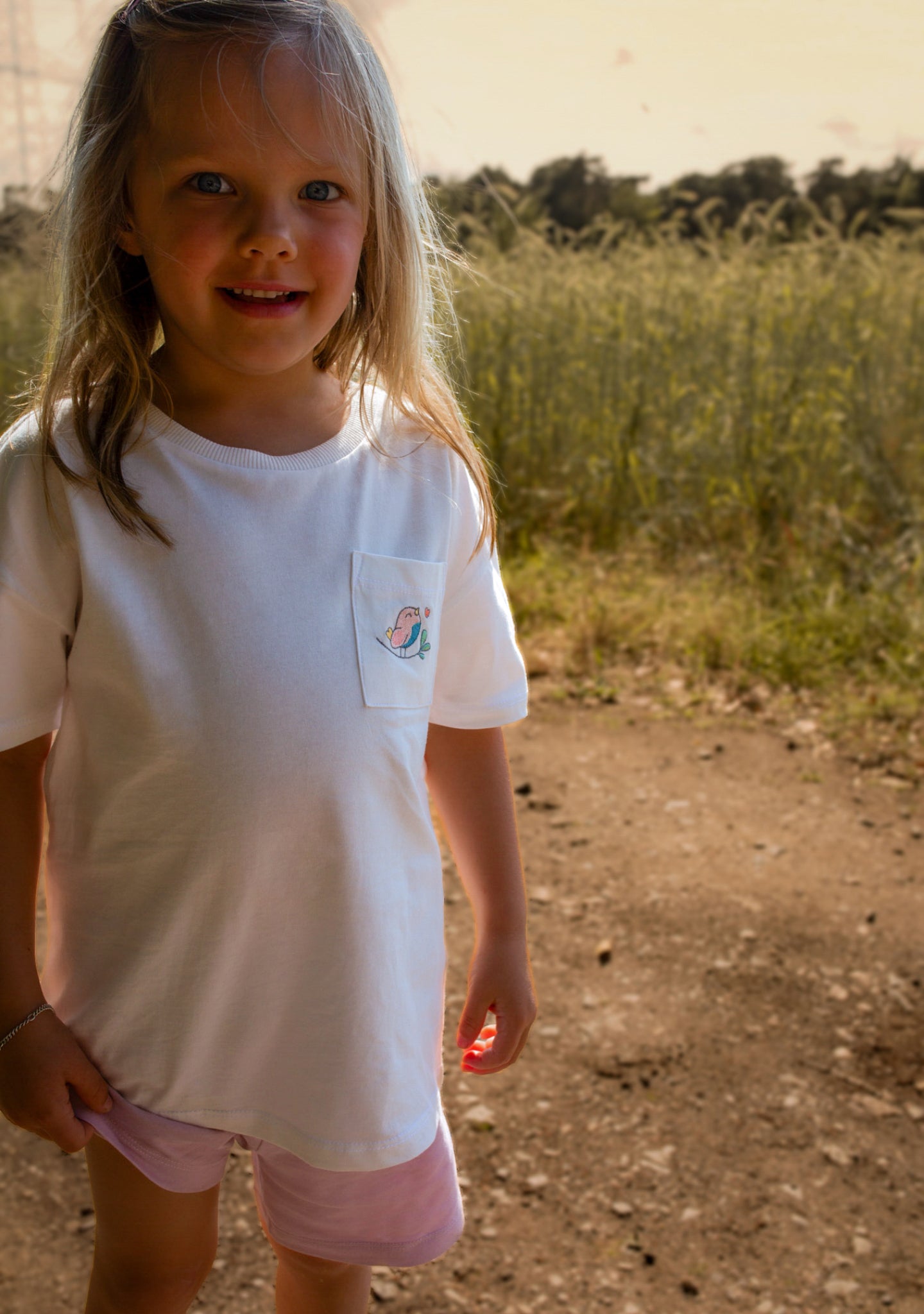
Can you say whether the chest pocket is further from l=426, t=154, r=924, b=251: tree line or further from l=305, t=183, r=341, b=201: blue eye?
l=426, t=154, r=924, b=251: tree line

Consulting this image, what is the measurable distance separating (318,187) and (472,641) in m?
0.44

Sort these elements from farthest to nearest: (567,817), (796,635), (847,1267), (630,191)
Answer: (630,191)
(796,635)
(567,817)
(847,1267)

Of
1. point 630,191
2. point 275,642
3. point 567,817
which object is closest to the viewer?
point 275,642

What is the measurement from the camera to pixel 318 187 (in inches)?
39.0

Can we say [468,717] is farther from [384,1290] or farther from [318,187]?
[384,1290]

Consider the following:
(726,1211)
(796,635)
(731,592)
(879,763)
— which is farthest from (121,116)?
(731,592)

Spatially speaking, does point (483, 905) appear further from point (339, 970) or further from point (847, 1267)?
point (847, 1267)

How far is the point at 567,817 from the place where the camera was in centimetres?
296

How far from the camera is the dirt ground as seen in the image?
1.67 m

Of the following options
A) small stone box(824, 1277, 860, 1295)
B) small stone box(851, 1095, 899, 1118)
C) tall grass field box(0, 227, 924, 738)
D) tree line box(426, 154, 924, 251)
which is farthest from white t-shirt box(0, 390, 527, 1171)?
tree line box(426, 154, 924, 251)

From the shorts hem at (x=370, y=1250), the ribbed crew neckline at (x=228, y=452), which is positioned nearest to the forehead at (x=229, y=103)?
the ribbed crew neckline at (x=228, y=452)

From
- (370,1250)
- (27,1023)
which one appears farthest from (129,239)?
(370,1250)

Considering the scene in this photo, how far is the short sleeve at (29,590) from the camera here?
919mm

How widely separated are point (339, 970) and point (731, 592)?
133 inches
